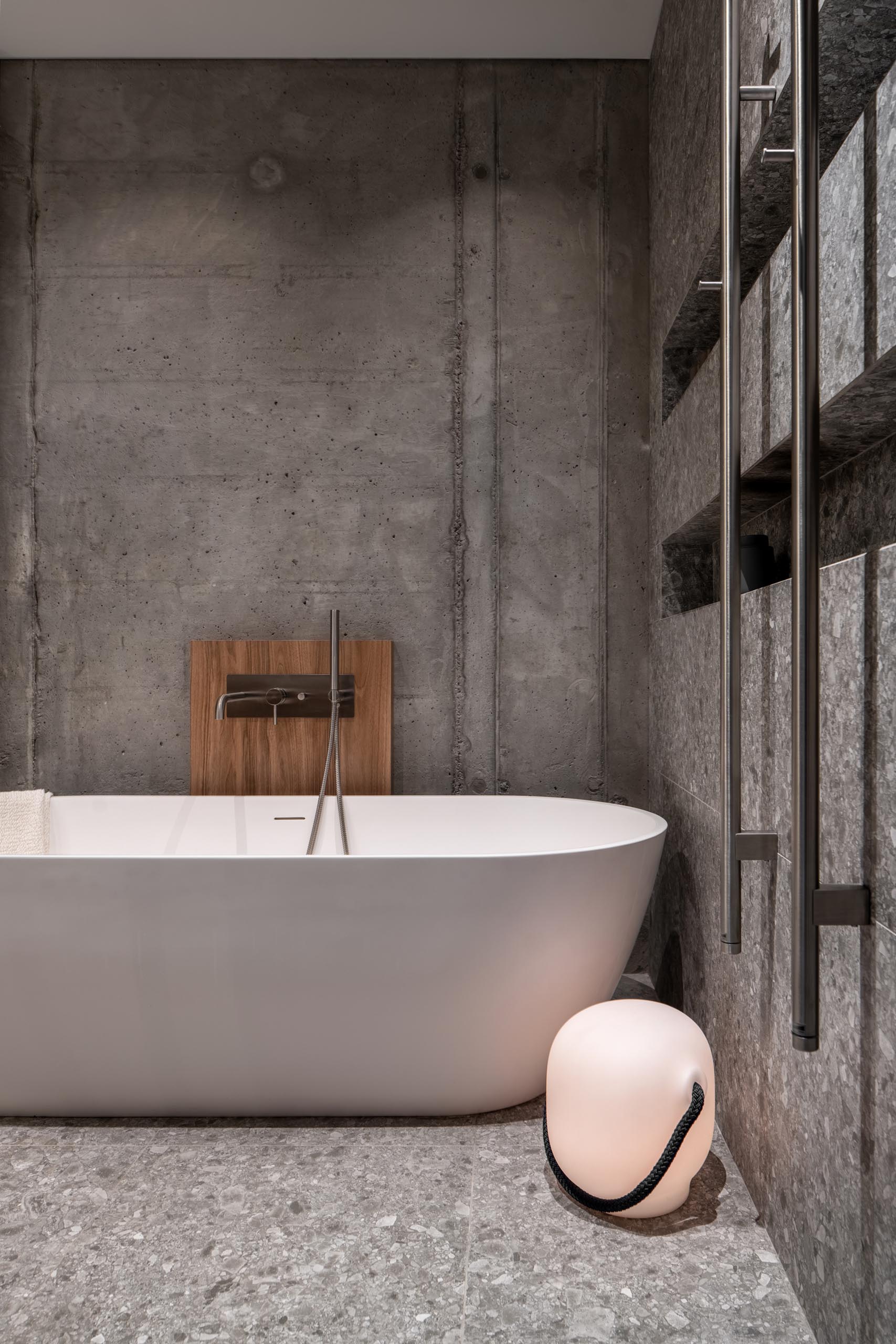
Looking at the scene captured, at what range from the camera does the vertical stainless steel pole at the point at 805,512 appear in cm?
82

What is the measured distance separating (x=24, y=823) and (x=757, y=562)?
190 cm

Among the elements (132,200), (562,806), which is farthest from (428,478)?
(132,200)

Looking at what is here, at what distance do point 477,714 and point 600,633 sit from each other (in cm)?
44

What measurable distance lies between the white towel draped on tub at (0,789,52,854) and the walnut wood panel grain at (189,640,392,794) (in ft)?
1.35

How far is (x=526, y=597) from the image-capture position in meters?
2.48

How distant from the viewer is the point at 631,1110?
1.26 meters

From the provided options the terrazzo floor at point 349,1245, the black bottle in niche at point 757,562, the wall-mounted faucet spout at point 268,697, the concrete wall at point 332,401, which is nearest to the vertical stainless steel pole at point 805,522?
the terrazzo floor at point 349,1245

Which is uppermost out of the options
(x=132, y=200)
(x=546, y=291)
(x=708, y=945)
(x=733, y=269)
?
(x=132, y=200)

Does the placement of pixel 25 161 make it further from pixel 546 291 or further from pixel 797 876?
pixel 797 876

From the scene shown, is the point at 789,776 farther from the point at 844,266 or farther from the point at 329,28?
the point at 329,28

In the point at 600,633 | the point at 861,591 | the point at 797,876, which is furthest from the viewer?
the point at 600,633

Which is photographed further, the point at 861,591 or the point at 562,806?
the point at 562,806

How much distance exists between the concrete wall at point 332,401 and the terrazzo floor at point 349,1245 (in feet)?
3.62

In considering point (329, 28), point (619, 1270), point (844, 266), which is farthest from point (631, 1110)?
point (329, 28)
